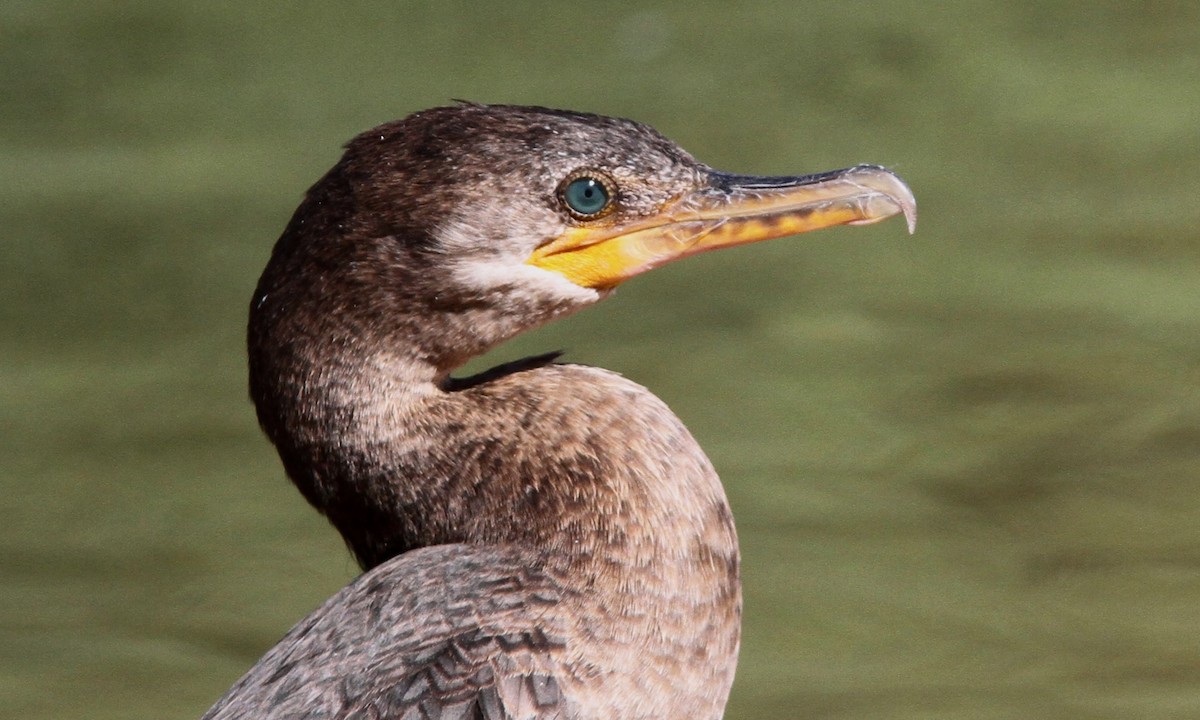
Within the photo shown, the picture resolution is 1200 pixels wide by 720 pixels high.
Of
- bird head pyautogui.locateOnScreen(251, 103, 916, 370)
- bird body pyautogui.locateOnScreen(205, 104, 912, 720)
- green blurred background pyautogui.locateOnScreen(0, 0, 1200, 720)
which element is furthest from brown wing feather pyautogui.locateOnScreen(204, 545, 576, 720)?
green blurred background pyautogui.locateOnScreen(0, 0, 1200, 720)

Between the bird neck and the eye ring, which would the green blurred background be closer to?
the bird neck

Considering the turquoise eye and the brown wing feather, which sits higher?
the turquoise eye

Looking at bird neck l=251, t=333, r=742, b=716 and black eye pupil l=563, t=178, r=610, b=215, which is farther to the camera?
black eye pupil l=563, t=178, r=610, b=215

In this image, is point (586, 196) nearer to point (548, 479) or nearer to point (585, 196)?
point (585, 196)

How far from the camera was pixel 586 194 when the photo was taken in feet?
13.5

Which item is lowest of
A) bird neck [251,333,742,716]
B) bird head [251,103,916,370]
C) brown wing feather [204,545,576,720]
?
brown wing feather [204,545,576,720]

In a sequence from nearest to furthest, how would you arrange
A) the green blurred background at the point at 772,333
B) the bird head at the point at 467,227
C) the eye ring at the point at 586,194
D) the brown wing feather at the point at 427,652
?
the brown wing feather at the point at 427,652 → the bird head at the point at 467,227 → the eye ring at the point at 586,194 → the green blurred background at the point at 772,333

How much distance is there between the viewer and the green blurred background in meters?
6.20

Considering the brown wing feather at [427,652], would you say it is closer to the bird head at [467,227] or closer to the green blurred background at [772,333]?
the bird head at [467,227]

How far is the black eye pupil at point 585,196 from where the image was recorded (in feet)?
13.4

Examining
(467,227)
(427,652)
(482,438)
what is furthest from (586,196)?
(427,652)

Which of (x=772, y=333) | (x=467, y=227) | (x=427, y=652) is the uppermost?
(x=467, y=227)

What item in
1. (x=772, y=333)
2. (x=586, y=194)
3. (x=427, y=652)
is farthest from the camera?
(x=772, y=333)

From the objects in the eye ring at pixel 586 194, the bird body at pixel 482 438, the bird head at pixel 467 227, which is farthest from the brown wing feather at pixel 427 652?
the eye ring at pixel 586 194
